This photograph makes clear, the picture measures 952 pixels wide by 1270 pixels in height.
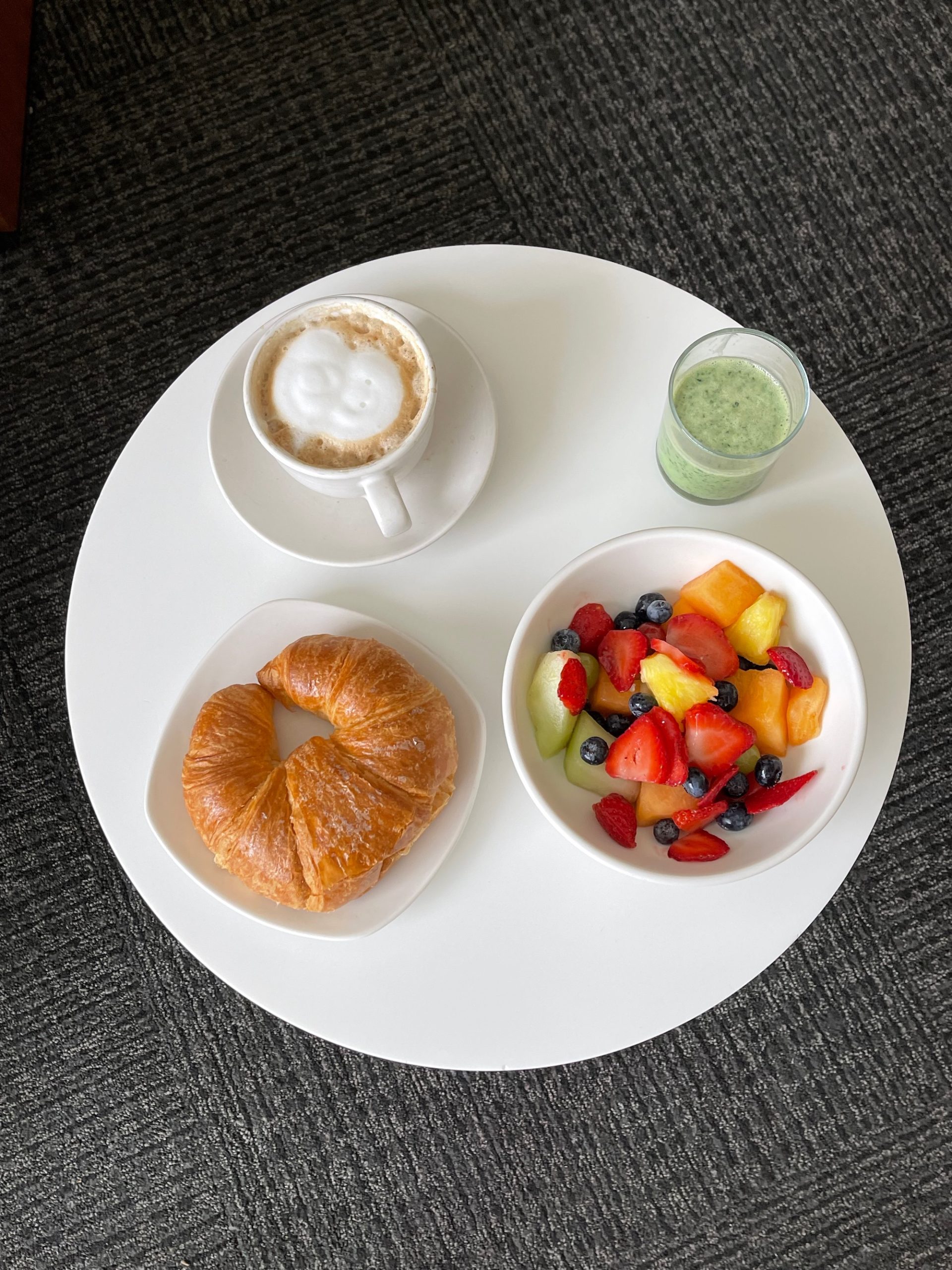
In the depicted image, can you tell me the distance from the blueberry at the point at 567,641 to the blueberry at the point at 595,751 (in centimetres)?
10

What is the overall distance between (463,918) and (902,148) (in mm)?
1710

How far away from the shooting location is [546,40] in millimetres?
1888

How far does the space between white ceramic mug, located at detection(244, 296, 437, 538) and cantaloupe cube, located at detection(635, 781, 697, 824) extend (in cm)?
38

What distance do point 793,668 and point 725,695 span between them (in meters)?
0.07

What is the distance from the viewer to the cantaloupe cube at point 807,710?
0.96 metres

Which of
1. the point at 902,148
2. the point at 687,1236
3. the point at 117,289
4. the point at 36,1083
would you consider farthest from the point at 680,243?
the point at 36,1083

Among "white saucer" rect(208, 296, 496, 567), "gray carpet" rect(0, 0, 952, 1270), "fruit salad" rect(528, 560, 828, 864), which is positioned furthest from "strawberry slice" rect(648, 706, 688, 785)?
"gray carpet" rect(0, 0, 952, 1270)

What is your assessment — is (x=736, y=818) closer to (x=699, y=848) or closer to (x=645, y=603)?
(x=699, y=848)

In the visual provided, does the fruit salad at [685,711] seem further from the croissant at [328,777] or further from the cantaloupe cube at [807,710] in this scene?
the croissant at [328,777]

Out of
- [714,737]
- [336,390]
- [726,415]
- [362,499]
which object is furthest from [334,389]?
[714,737]

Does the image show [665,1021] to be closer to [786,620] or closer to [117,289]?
[786,620]

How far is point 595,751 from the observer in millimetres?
976

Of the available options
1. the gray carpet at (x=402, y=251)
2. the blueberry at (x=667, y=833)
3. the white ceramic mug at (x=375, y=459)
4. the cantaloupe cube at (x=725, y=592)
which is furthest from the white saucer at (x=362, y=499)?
the gray carpet at (x=402, y=251)

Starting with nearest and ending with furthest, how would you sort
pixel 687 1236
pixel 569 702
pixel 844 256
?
1. pixel 569 702
2. pixel 687 1236
3. pixel 844 256
